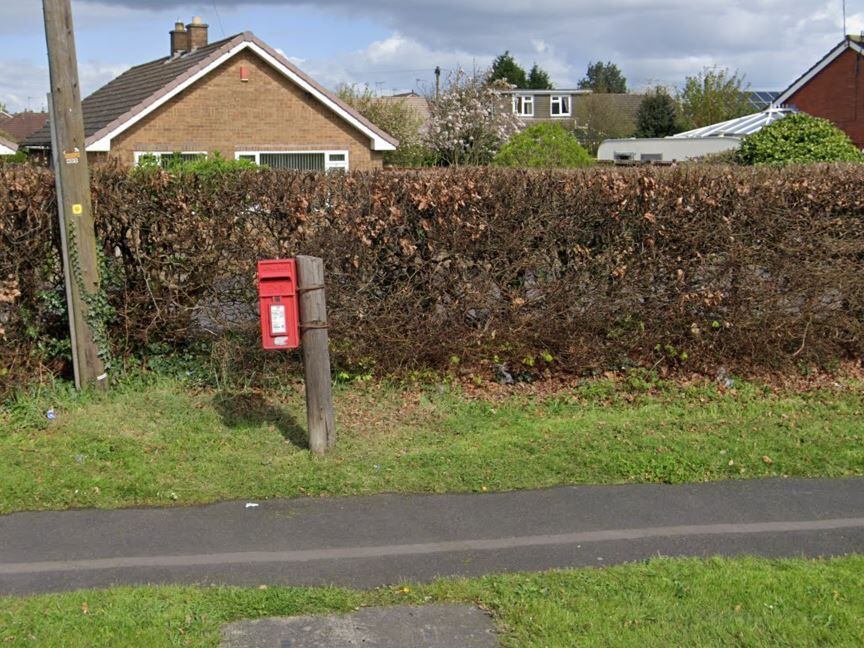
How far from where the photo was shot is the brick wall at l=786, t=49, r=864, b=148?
31.2 meters

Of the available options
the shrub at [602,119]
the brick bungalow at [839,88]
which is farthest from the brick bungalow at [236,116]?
the shrub at [602,119]

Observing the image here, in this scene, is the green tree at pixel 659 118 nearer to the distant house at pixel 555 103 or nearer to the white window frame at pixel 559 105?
the distant house at pixel 555 103

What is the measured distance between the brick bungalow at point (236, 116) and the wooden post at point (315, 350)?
1826 centimetres

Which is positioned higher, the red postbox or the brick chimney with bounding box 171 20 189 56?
the brick chimney with bounding box 171 20 189 56

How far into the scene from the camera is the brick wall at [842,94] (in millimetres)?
31172

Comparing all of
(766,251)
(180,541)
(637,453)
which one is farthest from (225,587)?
(766,251)

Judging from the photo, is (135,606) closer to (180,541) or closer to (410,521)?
(180,541)

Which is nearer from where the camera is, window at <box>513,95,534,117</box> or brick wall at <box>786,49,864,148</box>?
brick wall at <box>786,49,864,148</box>

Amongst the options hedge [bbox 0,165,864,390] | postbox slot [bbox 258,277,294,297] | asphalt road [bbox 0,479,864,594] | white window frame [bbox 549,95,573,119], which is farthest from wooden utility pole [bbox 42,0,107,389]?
white window frame [bbox 549,95,573,119]

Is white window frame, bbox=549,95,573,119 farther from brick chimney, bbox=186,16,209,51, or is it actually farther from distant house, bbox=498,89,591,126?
brick chimney, bbox=186,16,209,51

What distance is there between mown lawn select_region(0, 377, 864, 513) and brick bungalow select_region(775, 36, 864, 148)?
85.0 feet

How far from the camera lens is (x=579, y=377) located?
8844 mm

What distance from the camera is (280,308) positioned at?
659 cm

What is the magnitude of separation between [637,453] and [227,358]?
3533 mm
